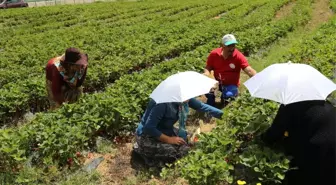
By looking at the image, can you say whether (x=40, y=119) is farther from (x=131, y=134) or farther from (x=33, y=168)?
(x=131, y=134)

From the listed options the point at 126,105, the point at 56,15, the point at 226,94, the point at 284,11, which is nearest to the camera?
the point at 126,105

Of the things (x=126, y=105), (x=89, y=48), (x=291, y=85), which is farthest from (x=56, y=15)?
(x=291, y=85)

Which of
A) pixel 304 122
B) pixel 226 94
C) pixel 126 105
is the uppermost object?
pixel 304 122

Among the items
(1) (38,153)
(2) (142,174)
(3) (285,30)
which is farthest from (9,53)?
(3) (285,30)

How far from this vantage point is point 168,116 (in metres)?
5.01

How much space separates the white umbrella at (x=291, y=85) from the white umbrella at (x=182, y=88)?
0.64m

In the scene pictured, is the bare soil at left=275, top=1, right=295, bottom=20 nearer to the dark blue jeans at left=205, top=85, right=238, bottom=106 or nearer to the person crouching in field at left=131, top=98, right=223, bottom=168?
the dark blue jeans at left=205, top=85, right=238, bottom=106

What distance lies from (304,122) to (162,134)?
1.90 metres

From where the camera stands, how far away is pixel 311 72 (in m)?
3.97

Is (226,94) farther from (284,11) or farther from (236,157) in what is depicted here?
(284,11)

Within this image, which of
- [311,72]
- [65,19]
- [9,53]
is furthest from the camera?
[65,19]

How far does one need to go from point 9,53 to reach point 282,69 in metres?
10.7

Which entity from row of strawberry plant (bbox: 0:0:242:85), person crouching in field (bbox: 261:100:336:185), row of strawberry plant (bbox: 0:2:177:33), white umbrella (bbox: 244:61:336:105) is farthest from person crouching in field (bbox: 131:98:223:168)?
row of strawberry plant (bbox: 0:2:177:33)

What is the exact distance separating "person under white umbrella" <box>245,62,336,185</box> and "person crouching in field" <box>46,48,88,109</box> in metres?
3.12
